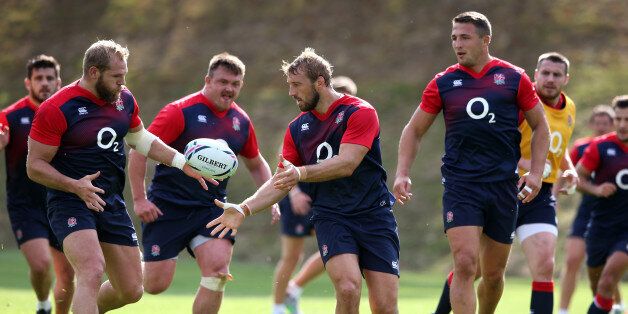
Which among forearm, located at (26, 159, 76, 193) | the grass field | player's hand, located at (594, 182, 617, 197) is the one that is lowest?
the grass field

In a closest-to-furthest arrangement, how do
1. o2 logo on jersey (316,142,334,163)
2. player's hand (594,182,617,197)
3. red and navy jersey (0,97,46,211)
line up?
1. o2 logo on jersey (316,142,334,163)
2. red and navy jersey (0,97,46,211)
3. player's hand (594,182,617,197)

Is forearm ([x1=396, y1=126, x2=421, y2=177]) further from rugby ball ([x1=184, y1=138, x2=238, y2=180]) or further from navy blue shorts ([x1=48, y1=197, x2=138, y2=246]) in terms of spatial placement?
navy blue shorts ([x1=48, y1=197, x2=138, y2=246])

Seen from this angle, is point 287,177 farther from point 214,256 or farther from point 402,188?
point 214,256

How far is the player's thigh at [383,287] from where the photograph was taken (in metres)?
7.62

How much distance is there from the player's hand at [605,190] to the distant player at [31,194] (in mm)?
5383

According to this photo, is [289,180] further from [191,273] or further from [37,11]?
[37,11]

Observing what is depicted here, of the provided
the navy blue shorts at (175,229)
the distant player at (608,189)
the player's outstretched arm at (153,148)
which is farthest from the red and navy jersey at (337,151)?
the distant player at (608,189)

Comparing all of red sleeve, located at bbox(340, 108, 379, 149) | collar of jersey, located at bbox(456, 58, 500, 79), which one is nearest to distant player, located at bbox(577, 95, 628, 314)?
collar of jersey, located at bbox(456, 58, 500, 79)

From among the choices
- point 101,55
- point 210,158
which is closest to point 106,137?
point 101,55

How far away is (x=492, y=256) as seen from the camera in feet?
→ 27.7

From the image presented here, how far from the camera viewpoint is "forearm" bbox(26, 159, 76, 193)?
761 centimetres

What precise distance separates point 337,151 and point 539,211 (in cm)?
221

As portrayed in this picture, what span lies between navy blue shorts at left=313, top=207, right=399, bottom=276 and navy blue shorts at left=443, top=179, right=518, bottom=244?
574 millimetres

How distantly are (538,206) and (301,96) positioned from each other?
2601 millimetres
